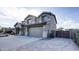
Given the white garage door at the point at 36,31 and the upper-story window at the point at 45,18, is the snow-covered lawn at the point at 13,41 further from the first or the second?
the upper-story window at the point at 45,18

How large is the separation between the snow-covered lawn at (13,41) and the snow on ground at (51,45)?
0.35 feet

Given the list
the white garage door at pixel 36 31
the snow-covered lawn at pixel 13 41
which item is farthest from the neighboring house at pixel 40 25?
the snow-covered lawn at pixel 13 41

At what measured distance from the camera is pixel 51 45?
9.51ft

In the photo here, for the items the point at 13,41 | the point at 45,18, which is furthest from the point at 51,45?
the point at 13,41

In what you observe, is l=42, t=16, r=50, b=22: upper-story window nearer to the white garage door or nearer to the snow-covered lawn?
the white garage door

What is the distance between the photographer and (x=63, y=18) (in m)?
2.95

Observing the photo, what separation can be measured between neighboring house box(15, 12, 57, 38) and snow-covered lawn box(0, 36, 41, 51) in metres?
0.15

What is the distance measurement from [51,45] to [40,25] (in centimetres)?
60

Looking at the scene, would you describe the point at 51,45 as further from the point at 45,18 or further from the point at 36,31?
the point at 45,18

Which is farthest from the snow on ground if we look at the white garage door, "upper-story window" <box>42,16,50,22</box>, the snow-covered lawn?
"upper-story window" <box>42,16,50,22</box>
